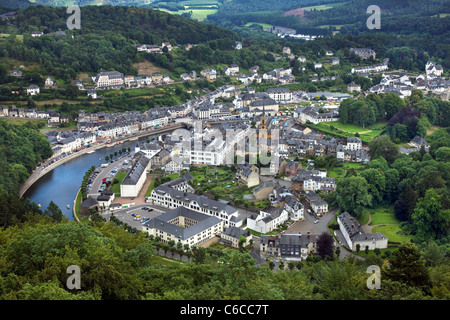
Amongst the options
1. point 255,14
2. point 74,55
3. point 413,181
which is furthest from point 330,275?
point 255,14

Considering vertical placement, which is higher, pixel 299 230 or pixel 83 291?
pixel 83 291

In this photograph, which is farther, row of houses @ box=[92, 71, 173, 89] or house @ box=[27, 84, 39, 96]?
row of houses @ box=[92, 71, 173, 89]

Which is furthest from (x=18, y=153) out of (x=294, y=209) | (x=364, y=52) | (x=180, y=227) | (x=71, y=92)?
(x=364, y=52)

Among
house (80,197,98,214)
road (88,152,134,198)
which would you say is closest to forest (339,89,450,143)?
road (88,152,134,198)

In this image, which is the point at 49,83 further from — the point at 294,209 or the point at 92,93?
the point at 294,209

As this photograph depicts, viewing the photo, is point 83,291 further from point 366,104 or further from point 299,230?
point 366,104

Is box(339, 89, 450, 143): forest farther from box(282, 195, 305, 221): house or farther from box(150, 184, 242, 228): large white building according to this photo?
box(150, 184, 242, 228): large white building
